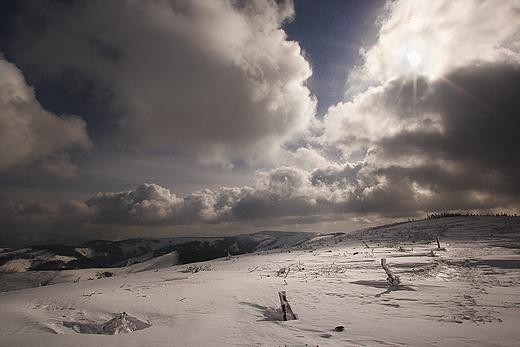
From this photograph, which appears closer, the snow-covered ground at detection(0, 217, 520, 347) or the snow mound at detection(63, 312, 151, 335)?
the snow-covered ground at detection(0, 217, 520, 347)

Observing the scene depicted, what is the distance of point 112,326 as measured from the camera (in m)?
4.51

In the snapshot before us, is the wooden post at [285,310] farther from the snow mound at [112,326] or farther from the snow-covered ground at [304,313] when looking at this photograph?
the snow mound at [112,326]

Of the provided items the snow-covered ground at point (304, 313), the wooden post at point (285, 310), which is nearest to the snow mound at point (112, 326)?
the snow-covered ground at point (304, 313)

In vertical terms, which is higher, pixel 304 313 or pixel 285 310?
pixel 285 310

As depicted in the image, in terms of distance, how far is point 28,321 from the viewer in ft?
15.4

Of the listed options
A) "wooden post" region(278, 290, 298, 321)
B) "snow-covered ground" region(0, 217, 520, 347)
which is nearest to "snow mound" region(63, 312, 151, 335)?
"snow-covered ground" region(0, 217, 520, 347)

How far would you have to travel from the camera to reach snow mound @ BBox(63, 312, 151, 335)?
14.7ft

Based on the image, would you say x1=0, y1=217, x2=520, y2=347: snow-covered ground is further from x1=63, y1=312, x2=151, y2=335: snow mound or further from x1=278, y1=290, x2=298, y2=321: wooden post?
x1=278, y1=290, x2=298, y2=321: wooden post

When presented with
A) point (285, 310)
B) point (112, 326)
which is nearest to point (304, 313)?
point (285, 310)

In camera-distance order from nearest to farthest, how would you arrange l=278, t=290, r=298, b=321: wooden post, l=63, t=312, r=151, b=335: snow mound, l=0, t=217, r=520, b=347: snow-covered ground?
l=0, t=217, r=520, b=347: snow-covered ground
l=63, t=312, r=151, b=335: snow mound
l=278, t=290, r=298, b=321: wooden post

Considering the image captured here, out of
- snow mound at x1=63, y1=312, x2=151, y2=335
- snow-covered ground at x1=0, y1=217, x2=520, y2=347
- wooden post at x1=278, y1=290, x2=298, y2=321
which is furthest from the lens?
wooden post at x1=278, y1=290, x2=298, y2=321

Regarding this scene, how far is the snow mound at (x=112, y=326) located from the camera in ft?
14.7

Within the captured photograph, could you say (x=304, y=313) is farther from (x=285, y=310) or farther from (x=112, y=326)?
(x=112, y=326)

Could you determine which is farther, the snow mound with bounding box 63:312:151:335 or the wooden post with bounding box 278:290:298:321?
the wooden post with bounding box 278:290:298:321
